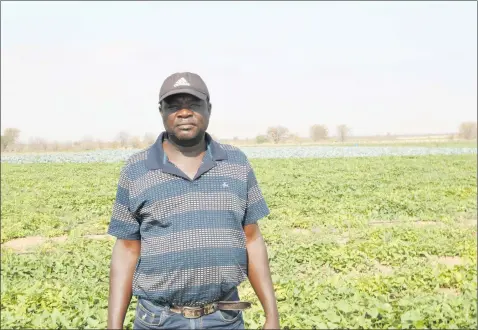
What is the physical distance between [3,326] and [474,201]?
44.0ft

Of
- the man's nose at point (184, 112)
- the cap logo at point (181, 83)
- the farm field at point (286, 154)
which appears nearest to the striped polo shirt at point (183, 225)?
the man's nose at point (184, 112)

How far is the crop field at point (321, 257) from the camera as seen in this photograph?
5.04 meters

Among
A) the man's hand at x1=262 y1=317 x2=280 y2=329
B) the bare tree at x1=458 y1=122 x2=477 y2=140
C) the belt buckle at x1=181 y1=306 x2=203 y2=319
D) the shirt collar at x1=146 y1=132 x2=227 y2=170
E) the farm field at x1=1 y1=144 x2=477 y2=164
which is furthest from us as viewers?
the bare tree at x1=458 y1=122 x2=477 y2=140

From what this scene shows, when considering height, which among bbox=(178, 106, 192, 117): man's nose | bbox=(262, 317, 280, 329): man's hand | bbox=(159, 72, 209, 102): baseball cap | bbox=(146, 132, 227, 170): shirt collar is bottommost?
bbox=(262, 317, 280, 329): man's hand

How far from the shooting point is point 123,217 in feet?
8.38

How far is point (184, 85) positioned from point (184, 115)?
163 millimetres

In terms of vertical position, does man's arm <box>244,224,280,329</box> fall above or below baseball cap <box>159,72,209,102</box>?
below

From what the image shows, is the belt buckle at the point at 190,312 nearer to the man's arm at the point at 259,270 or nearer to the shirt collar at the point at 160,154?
the man's arm at the point at 259,270

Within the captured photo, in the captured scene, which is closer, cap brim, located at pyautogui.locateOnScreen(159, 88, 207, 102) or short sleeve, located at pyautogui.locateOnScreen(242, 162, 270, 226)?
cap brim, located at pyautogui.locateOnScreen(159, 88, 207, 102)

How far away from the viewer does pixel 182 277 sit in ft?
7.78

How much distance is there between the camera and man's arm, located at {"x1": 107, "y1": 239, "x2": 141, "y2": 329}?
258cm

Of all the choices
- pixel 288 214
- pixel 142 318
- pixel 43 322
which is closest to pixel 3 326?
pixel 43 322

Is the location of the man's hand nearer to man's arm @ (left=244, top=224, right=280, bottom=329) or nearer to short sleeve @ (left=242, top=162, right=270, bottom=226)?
man's arm @ (left=244, top=224, right=280, bottom=329)

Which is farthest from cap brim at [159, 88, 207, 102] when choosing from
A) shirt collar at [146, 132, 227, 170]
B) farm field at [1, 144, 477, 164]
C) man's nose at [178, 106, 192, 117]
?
farm field at [1, 144, 477, 164]
